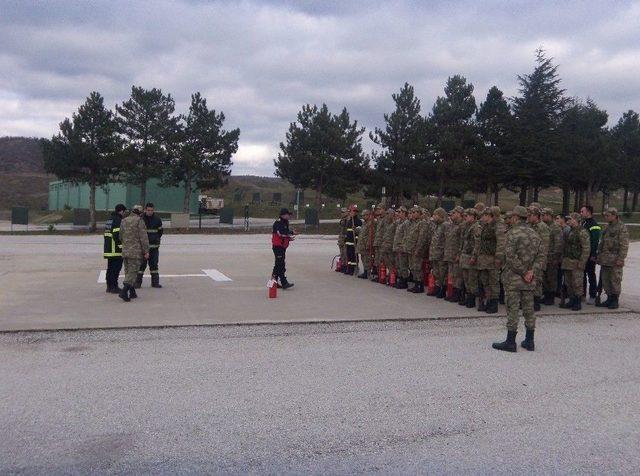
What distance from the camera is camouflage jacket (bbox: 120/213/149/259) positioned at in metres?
11.3

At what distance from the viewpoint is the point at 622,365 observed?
738 centimetres

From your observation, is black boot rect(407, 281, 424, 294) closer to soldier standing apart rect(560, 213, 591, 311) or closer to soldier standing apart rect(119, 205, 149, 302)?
soldier standing apart rect(560, 213, 591, 311)

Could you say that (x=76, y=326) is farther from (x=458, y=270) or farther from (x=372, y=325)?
(x=458, y=270)

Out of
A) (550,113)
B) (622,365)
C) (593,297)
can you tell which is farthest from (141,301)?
(550,113)

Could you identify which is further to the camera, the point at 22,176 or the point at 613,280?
the point at 22,176

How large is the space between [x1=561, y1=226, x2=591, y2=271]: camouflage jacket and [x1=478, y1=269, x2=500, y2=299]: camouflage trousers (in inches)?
64.1

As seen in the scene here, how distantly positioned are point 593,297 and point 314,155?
32.7m

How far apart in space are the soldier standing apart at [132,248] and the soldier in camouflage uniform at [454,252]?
5.65 meters

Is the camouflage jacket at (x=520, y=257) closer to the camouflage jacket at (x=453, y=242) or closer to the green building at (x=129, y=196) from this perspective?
the camouflage jacket at (x=453, y=242)

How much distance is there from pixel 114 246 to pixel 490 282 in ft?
22.9

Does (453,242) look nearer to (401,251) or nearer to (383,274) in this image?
(401,251)

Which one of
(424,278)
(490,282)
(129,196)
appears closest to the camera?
(490,282)

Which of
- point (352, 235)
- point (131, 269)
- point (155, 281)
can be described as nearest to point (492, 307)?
point (352, 235)

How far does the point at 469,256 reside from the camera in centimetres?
1090
